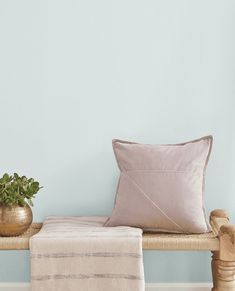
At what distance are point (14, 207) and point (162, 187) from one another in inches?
24.9

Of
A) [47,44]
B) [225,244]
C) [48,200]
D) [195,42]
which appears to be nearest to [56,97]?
[47,44]

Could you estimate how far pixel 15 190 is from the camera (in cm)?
270

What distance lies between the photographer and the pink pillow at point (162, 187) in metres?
2.71

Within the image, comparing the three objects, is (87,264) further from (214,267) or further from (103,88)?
(103,88)

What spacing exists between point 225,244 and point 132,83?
94 centimetres

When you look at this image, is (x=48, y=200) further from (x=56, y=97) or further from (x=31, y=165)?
(x=56, y=97)

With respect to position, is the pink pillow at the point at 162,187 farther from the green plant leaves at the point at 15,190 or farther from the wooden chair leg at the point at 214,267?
the green plant leaves at the point at 15,190

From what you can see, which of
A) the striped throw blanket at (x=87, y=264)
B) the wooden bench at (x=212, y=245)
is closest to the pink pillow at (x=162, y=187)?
the wooden bench at (x=212, y=245)

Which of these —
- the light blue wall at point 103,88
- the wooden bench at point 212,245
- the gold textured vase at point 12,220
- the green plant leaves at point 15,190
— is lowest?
the wooden bench at point 212,245

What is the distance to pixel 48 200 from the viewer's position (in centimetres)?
311

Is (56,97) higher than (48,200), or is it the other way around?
(56,97)

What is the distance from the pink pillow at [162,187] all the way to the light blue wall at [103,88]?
0.89 feet

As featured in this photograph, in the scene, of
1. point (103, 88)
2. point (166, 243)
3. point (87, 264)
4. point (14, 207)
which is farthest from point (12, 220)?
point (103, 88)

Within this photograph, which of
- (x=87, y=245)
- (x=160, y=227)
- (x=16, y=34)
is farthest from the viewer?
(x=16, y=34)
